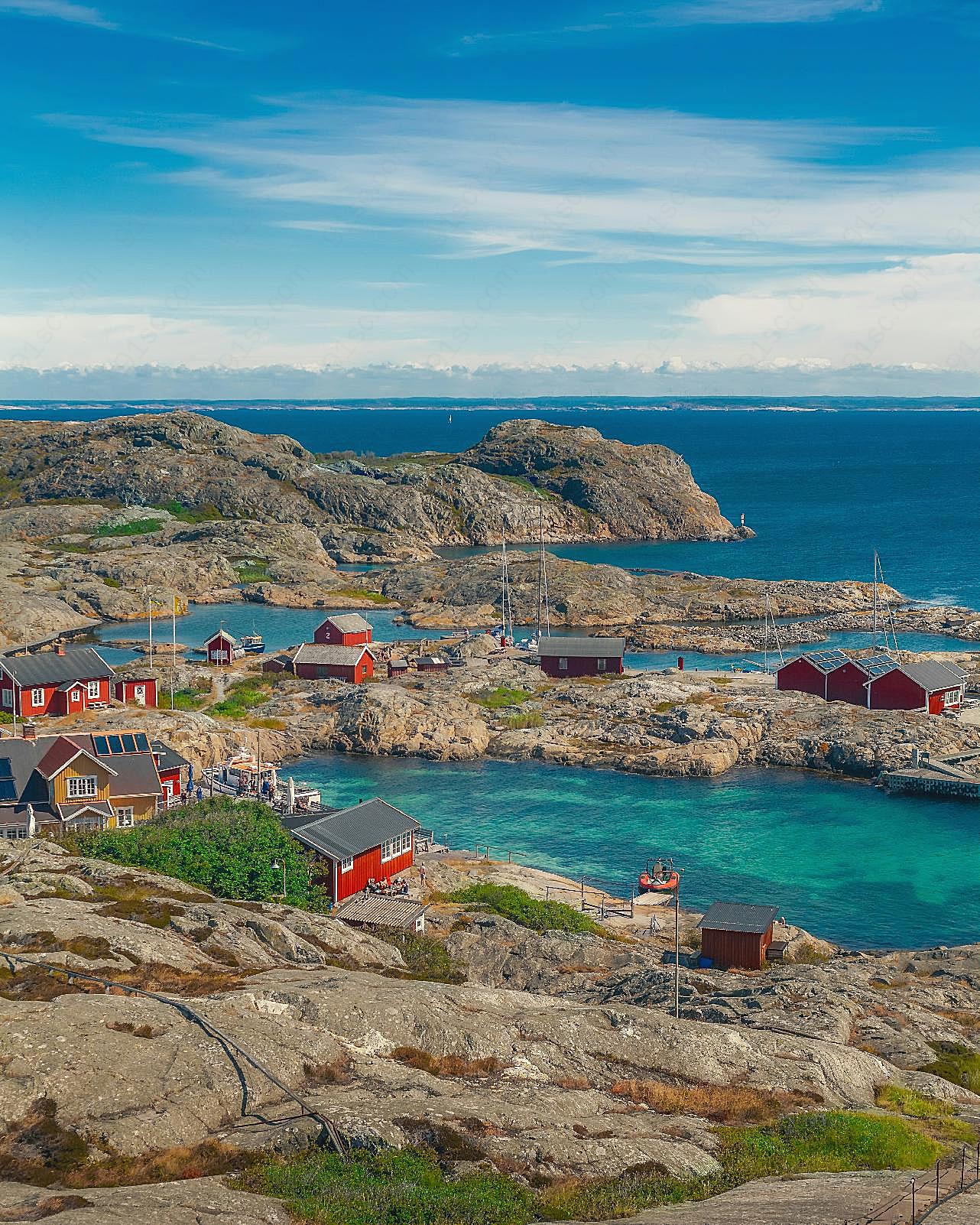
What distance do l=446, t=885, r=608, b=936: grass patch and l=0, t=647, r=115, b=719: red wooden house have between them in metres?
33.3

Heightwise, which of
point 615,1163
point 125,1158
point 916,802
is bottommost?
point 916,802

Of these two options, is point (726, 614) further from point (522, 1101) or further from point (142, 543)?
point (522, 1101)

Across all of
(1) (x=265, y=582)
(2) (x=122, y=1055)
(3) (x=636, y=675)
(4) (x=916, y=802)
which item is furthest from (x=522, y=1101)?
(1) (x=265, y=582)

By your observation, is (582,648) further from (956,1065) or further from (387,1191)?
(387,1191)

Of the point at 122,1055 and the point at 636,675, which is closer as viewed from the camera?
the point at 122,1055

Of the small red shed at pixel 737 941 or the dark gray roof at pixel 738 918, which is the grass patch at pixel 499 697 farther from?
the small red shed at pixel 737 941

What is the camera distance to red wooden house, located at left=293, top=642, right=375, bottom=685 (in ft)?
288

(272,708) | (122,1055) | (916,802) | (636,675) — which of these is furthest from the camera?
(636,675)

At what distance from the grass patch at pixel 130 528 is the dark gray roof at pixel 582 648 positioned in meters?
78.5

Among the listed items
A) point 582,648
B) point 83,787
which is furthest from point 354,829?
point 582,648

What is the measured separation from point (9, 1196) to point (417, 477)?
164235 mm

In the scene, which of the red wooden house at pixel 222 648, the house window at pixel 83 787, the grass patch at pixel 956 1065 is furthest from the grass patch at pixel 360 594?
the grass patch at pixel 956 1065

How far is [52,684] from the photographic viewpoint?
68750 millimetres

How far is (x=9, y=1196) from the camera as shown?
15719mm
